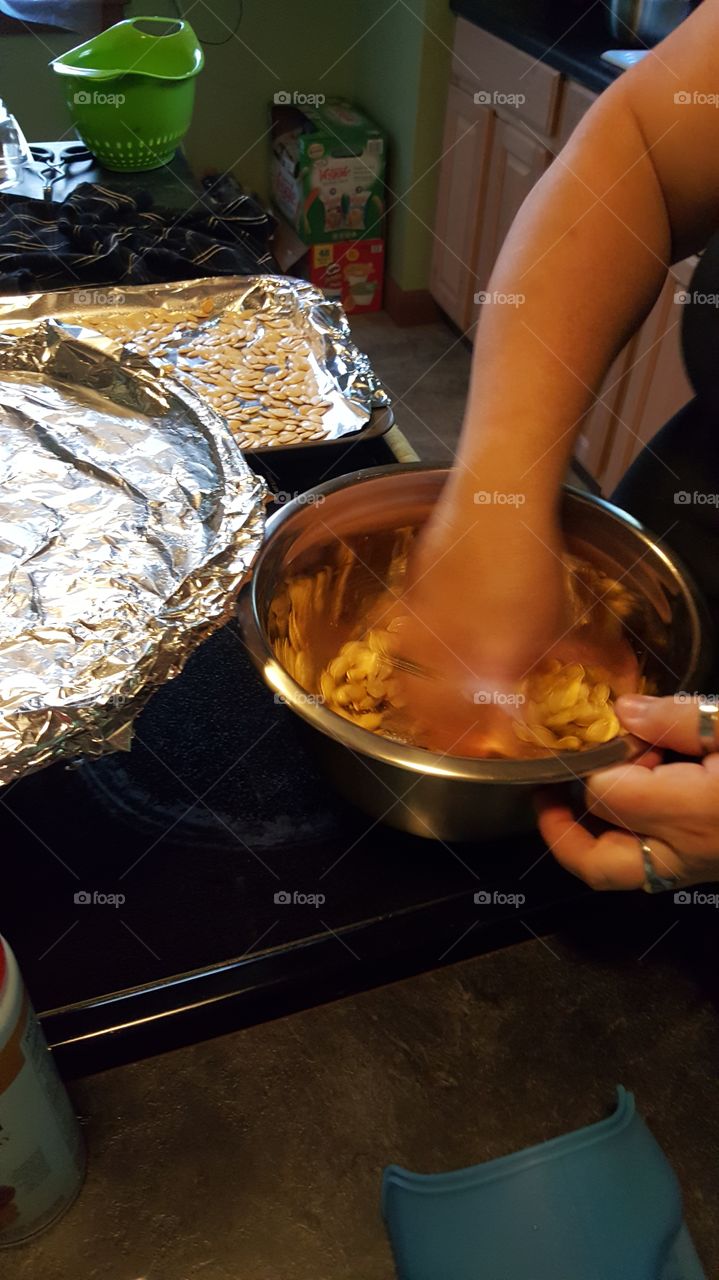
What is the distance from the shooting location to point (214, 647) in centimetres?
75

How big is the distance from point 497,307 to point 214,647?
0.35m

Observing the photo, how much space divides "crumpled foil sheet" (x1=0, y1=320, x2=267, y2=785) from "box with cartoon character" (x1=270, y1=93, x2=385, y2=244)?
1.75 meters

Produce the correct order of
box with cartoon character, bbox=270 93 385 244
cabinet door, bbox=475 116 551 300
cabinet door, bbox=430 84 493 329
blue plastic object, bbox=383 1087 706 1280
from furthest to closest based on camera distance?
box with cartoon character, bbox=270 93 385 244, cabinet door, bbox=430 84 493 329, cabinet door, bbox=475 116 551 300, blue plastic object, bbox=383 1087 706 1280

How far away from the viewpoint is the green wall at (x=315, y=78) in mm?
2260

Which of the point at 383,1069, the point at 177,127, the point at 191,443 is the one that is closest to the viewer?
the point at 383,1069

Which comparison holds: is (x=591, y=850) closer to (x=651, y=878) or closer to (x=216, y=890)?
(x=651, y=878)

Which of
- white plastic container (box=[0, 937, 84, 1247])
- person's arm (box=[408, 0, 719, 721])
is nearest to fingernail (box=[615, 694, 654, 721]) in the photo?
person's arm (box=[408, 0, 719, 721])

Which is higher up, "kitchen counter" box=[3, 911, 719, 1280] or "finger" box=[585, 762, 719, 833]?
"finger" box=[585, 762, 719, 833]

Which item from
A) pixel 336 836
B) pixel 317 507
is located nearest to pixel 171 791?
pixel 336 836

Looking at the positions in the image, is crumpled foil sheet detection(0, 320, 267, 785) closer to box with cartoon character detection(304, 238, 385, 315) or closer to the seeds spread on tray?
the seeds spread on tray

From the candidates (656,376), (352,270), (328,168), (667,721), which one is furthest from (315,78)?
(667,721)

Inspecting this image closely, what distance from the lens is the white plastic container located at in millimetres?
428

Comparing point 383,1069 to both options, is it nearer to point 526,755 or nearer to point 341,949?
point 341,949

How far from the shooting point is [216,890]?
59 centimetres
